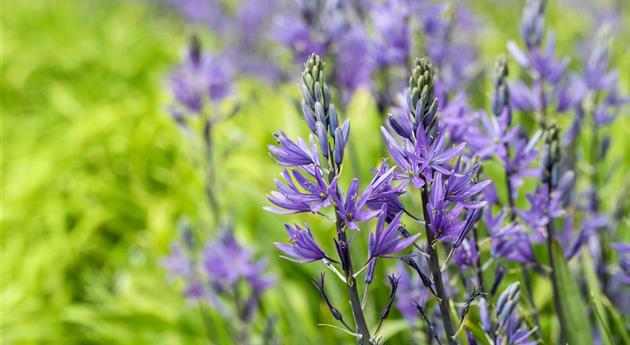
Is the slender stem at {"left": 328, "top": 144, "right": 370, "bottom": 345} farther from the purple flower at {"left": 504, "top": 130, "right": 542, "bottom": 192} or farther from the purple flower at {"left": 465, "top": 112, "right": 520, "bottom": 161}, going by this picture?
the purple flower at {"left": 504, "top": 130, "right": 542, "bottom": 192}

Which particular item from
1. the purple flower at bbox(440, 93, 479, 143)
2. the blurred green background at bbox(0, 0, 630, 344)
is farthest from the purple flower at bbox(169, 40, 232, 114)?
the purple flower at bbox(440, 93, 479, 143)

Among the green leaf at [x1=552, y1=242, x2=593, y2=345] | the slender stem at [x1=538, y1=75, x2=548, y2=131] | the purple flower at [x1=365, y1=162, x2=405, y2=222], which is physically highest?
the slender stem at [x1=538, y1=75, x2=548, y2=131]

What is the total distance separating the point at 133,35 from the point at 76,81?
1.87 metres

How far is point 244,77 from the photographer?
25.5ft

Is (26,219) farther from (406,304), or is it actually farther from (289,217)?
(406,304)

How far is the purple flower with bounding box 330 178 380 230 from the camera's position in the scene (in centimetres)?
127

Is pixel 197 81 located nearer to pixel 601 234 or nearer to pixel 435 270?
pixel 601 234

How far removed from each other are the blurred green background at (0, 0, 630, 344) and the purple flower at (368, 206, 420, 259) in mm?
1316

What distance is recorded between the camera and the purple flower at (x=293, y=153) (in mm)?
1312

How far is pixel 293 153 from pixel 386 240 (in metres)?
0.26

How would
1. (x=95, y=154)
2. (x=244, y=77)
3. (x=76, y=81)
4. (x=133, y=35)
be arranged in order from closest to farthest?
(x=95, y=154)
(x=76, y=81)
(x=244, y=77)
(x=133, y=35)

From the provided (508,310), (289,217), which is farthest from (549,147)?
(289,217)

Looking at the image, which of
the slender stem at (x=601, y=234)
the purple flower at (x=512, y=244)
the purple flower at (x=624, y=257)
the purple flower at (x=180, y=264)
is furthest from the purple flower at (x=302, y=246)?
the purple flower at (x=180, y=264)

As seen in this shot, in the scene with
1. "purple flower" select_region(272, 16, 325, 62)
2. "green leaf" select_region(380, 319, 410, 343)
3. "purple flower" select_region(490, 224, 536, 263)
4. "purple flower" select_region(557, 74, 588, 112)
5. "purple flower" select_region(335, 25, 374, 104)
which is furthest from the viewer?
"purple flower" select_region(335, 25, 374, 104)
